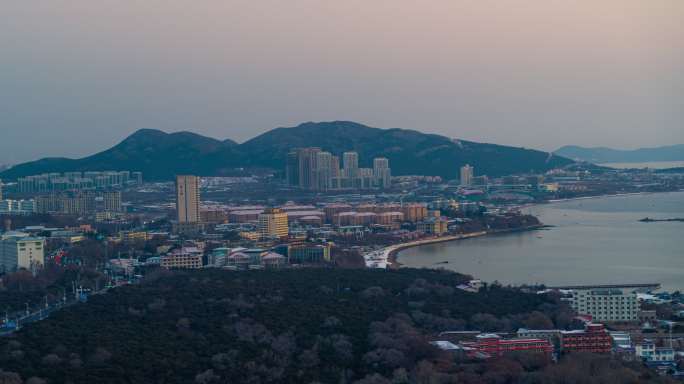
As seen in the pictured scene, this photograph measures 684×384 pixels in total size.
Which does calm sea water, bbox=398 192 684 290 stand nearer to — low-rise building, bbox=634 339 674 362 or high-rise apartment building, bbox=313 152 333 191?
low-rise building, bbox=634 339 674 362

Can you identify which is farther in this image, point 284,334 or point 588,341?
point 284,334

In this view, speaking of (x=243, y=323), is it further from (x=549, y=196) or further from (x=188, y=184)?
(x=549, y=196)

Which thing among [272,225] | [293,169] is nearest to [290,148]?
[293,169]

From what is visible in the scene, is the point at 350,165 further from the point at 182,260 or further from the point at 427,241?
the point at 182,260

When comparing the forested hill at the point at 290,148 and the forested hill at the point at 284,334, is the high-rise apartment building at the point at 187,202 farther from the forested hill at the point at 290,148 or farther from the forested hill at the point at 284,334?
the forested hill at the point at 290,148

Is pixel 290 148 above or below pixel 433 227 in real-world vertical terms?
above

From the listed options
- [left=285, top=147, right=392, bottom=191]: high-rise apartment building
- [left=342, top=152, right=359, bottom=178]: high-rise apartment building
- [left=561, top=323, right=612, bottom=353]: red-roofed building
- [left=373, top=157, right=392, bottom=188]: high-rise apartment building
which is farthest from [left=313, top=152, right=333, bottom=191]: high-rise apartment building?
[left=561, top=323, right=612, bottom=353]: red-roofed building
